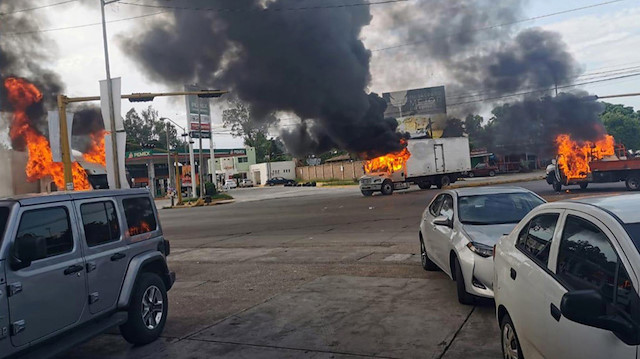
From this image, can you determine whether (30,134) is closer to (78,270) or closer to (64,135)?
(64,135)

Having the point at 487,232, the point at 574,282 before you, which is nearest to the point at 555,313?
the point at 574,282

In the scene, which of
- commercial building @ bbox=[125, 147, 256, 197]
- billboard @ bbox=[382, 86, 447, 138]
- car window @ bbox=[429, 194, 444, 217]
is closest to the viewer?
car window @ bbox=[429, 194, 444, 217]

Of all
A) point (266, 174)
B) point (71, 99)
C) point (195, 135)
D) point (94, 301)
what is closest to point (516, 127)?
point (195, 135)

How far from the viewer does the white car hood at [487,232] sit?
5.93 meters

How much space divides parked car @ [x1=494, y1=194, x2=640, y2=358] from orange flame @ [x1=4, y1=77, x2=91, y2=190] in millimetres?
24607

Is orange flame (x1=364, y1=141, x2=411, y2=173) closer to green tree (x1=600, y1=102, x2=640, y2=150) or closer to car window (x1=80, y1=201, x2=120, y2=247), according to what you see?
car window (x1=80, y1=201, x2=120, y2=247)

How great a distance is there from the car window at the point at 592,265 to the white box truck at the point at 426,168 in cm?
2837

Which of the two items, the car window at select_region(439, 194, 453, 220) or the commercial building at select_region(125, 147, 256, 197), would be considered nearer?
the car window at select_region(439, 194, 453, 220)

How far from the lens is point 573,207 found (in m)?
3.18

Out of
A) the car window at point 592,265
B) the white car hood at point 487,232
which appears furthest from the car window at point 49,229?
the white car hood at point 487,232

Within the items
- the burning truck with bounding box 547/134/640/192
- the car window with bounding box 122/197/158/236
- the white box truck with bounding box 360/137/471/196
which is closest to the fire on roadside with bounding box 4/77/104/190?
the white box truck with bounding box 360/137/471/196

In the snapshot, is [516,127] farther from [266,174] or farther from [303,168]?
[266,174]

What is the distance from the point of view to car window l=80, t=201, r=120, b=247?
467cm

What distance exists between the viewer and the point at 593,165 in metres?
22.9
